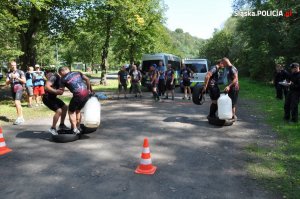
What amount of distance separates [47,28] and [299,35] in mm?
17468

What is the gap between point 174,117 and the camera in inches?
443

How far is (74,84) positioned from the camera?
7688mm

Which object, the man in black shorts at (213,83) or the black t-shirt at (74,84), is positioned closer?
the black t-shirt at (74,84)

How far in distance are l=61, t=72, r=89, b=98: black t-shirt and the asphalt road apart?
45.2 inches

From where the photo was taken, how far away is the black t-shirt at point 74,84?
7676 mm

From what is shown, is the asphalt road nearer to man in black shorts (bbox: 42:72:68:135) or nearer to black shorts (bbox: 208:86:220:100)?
man in black shorts (bbox: 42:72:68:135)

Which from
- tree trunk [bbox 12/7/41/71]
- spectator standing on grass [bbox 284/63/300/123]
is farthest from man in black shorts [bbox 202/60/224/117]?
tree trunk [bbox 12/7/41/71]

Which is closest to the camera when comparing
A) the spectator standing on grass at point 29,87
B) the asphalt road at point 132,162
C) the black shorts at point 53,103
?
the asphalt road at point 132,162

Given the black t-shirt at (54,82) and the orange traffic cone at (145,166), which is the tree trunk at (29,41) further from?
the orange traffic cone at (145,166)

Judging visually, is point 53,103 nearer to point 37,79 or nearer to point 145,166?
point 145,166

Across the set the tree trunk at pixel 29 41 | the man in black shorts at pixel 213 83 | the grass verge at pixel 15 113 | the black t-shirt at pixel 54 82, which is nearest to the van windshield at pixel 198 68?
the tree trunk at pixel 29 41

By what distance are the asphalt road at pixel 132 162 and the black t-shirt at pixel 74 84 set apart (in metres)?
1.15

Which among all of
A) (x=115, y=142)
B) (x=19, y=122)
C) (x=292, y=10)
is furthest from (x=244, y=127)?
(x=292, y=10)

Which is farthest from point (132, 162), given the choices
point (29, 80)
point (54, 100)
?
point (29, 80)
